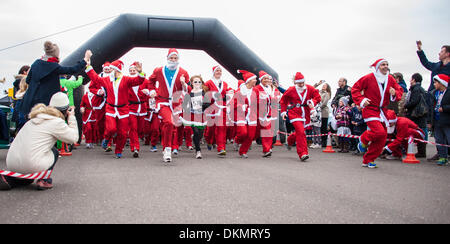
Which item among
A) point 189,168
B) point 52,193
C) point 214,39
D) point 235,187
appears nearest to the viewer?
point 52,193

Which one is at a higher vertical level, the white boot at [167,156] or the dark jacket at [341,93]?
the dark jacket at [341,93]

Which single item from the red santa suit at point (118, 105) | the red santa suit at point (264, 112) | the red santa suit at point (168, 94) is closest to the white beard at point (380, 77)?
the red santa suit at point (264, 112)

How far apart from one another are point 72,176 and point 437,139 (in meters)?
7.36

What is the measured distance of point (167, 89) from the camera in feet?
25.1

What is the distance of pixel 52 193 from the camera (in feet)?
13.9

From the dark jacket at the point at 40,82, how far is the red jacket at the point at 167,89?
6.24 feet

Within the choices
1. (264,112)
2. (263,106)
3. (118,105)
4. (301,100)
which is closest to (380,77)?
(301,100)

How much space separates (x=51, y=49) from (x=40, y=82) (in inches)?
23.1

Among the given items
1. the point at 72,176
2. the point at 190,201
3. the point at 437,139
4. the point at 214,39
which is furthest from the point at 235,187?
the point at 214,39

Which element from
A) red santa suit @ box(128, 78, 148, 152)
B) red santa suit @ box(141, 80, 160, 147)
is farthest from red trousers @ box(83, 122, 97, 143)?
red santa suit @ box(141, 80, 160, 147)

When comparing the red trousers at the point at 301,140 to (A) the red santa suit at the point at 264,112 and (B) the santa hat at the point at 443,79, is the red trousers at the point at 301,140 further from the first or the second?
(B) the santa hat at the point at 443,79

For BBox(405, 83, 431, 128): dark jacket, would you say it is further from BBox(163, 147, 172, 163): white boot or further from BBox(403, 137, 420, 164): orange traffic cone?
BBox(163, 147, 172, 163): white boot

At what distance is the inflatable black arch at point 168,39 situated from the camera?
12.2 m
